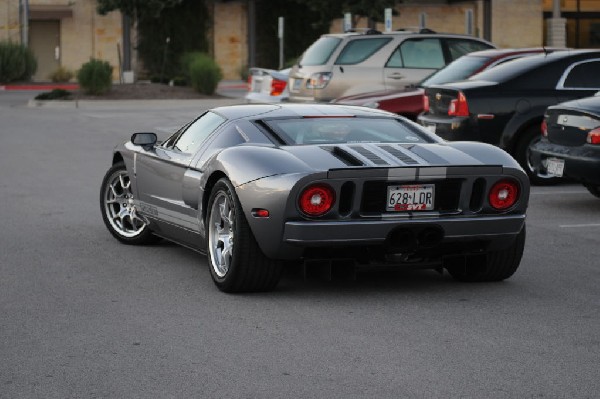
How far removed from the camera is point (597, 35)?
5866cm

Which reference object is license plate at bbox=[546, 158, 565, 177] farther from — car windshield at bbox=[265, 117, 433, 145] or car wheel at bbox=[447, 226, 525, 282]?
car wheel at bbox=[447, 226, 525, 282]

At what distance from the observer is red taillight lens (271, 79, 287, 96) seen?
951 inches

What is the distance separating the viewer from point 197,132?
389 inches

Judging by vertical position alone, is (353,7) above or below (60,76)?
above

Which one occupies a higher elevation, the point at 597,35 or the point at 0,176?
the point at 597,35

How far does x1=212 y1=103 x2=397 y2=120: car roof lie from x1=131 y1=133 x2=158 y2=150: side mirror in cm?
68

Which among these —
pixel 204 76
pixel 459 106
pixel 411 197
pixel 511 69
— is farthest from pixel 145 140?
pixel 204 76

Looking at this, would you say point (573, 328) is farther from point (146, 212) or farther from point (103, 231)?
point (103, 231)

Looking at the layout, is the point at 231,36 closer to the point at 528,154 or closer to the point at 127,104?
the point at 127,104

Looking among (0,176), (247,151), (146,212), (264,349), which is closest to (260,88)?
(0,176)

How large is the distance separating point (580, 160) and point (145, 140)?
461 centimetres

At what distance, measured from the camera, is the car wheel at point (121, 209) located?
10.7 meters

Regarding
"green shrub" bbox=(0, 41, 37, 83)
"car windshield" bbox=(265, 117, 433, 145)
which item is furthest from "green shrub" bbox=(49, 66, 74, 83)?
"car windshield" bbox=(265, 117, 433, 145)

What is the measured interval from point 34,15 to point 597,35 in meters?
24.5
